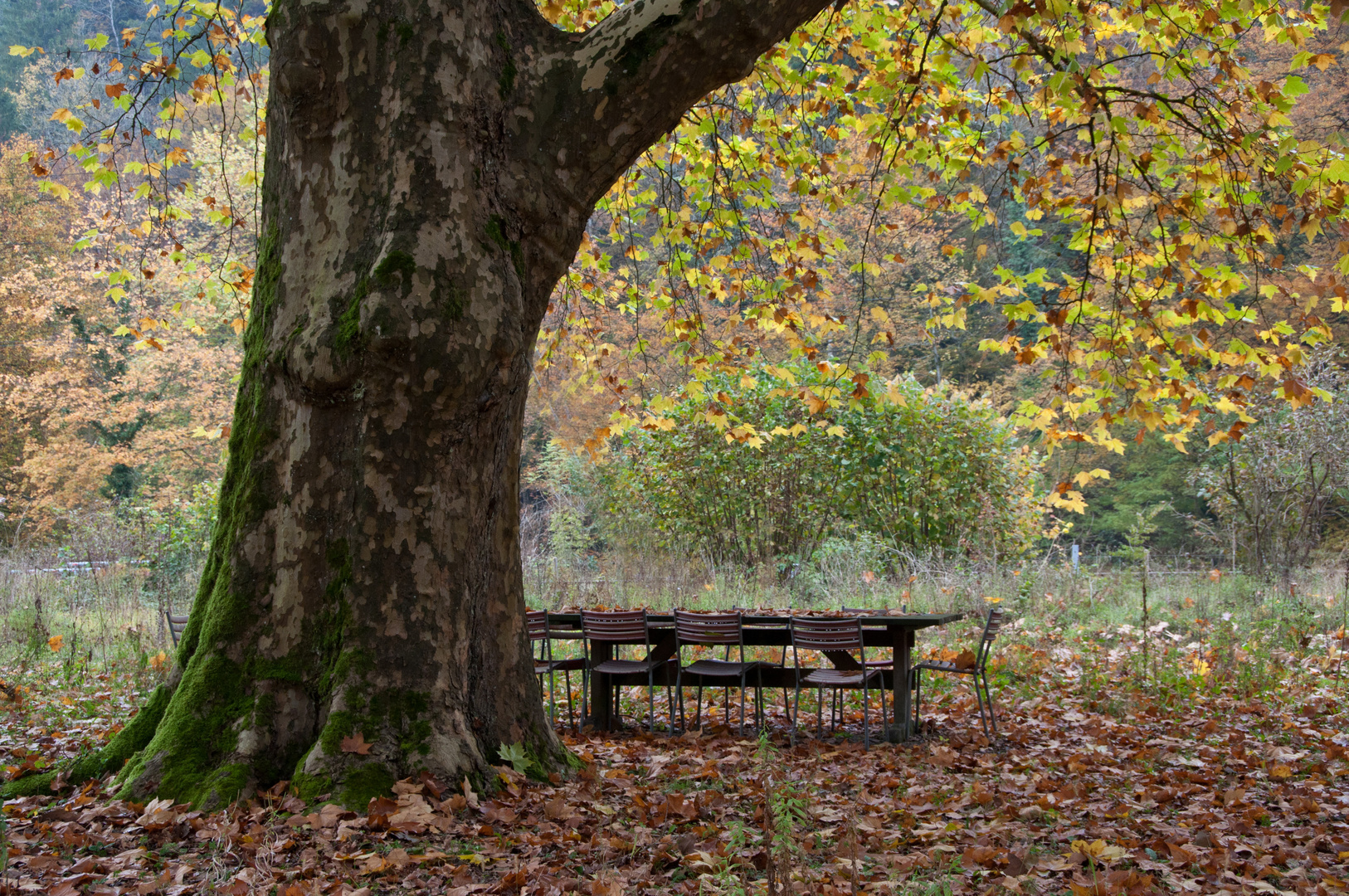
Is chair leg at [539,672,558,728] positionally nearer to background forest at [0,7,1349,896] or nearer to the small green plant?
background forest at [0,7,1349,896]

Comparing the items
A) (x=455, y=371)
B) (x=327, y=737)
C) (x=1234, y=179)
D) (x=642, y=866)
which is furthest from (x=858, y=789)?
(x=1234, y=179)

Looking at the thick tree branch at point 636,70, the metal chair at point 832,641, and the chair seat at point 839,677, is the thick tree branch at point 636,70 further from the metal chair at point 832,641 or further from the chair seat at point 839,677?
the chair seat at point 839,677

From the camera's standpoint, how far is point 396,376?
3354 millimetres

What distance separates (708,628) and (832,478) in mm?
7276

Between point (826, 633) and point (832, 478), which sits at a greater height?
point (832, 478)

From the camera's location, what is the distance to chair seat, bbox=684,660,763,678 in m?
5.98

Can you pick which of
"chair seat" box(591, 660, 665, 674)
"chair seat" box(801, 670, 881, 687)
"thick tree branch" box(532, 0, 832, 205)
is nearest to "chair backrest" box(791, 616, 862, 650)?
"chair seat" box(801, 670, 881, 687)

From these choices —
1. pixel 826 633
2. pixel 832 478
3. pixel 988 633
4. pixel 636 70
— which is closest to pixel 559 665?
pixel 826 633

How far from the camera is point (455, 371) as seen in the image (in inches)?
132

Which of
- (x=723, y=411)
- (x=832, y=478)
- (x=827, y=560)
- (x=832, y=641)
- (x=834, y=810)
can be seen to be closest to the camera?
(x=834, y=810)

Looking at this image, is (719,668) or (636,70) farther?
(719,668)

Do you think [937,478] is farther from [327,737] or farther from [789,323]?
[327,737]

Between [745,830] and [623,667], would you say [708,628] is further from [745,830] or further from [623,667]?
[745,830]

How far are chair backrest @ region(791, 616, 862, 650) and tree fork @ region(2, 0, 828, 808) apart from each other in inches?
89.5
